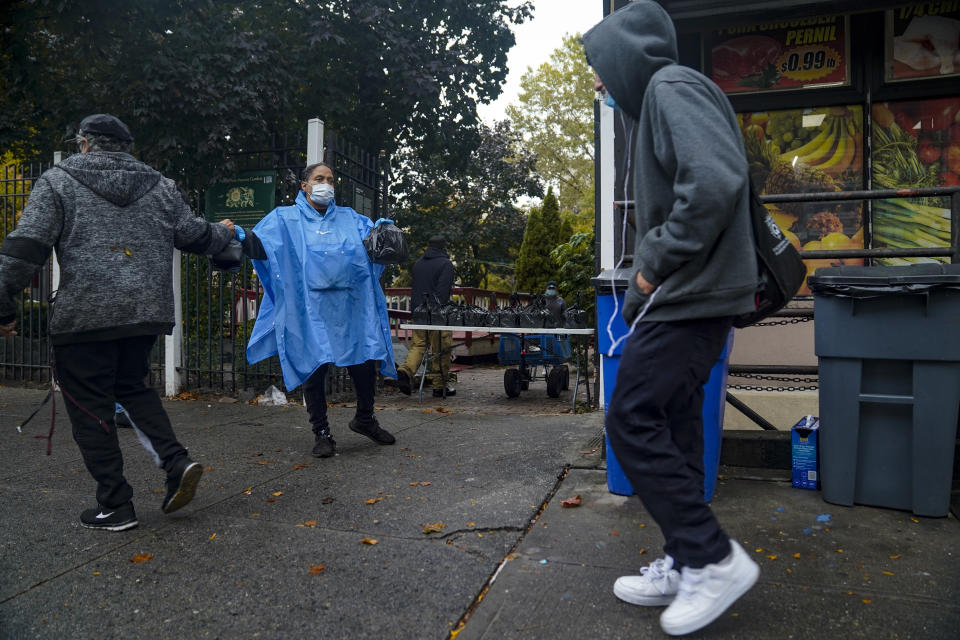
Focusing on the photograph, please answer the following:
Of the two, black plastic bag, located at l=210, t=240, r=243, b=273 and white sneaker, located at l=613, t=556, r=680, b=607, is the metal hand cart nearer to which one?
black plastic bag, located at l=210, t=240, r=243, b=273

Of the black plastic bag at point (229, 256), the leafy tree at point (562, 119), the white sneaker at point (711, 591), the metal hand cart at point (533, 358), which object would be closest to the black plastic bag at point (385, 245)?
the black plastic bag at point (229, 256)

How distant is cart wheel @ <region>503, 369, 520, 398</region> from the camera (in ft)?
26.7

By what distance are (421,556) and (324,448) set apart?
192 cm

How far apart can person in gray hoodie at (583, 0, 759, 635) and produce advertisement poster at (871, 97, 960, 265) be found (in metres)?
4.16

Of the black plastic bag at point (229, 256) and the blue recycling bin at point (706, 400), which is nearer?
the blue recycling bin at point (706, 400)

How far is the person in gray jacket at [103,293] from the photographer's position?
3053 mm

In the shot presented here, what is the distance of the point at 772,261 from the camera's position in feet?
7.48

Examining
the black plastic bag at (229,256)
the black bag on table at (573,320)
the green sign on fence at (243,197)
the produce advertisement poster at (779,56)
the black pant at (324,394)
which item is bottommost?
the black pant at (324,394)

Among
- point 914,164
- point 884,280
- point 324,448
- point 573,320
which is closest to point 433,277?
point 573,320

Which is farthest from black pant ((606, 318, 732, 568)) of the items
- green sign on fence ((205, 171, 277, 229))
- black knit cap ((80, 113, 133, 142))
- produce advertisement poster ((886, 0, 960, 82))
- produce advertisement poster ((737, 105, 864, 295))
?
green sign on fence ((205, 171, 277, 229))

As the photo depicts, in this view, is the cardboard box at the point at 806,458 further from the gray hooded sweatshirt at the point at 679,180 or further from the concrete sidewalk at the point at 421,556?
the gray hooded sweatshirt at the point at 679,180

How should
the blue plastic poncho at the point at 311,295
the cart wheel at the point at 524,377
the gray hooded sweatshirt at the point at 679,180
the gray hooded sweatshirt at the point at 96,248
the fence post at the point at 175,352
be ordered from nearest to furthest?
1. the gray hooded sweatshirt at the point at 679,180
2. the gray hooded sweatshirt at the point at 96,248
3. the blue plastic poncho at the point at 311,295
4. the fence post at the point at 175,352
5. the cart wheel at the point at 524,377

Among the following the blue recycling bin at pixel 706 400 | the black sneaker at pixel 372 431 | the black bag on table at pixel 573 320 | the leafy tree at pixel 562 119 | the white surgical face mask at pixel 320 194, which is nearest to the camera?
the blue recycling bin at pixel 706 400

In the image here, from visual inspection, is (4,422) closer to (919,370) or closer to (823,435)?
(823,435)
